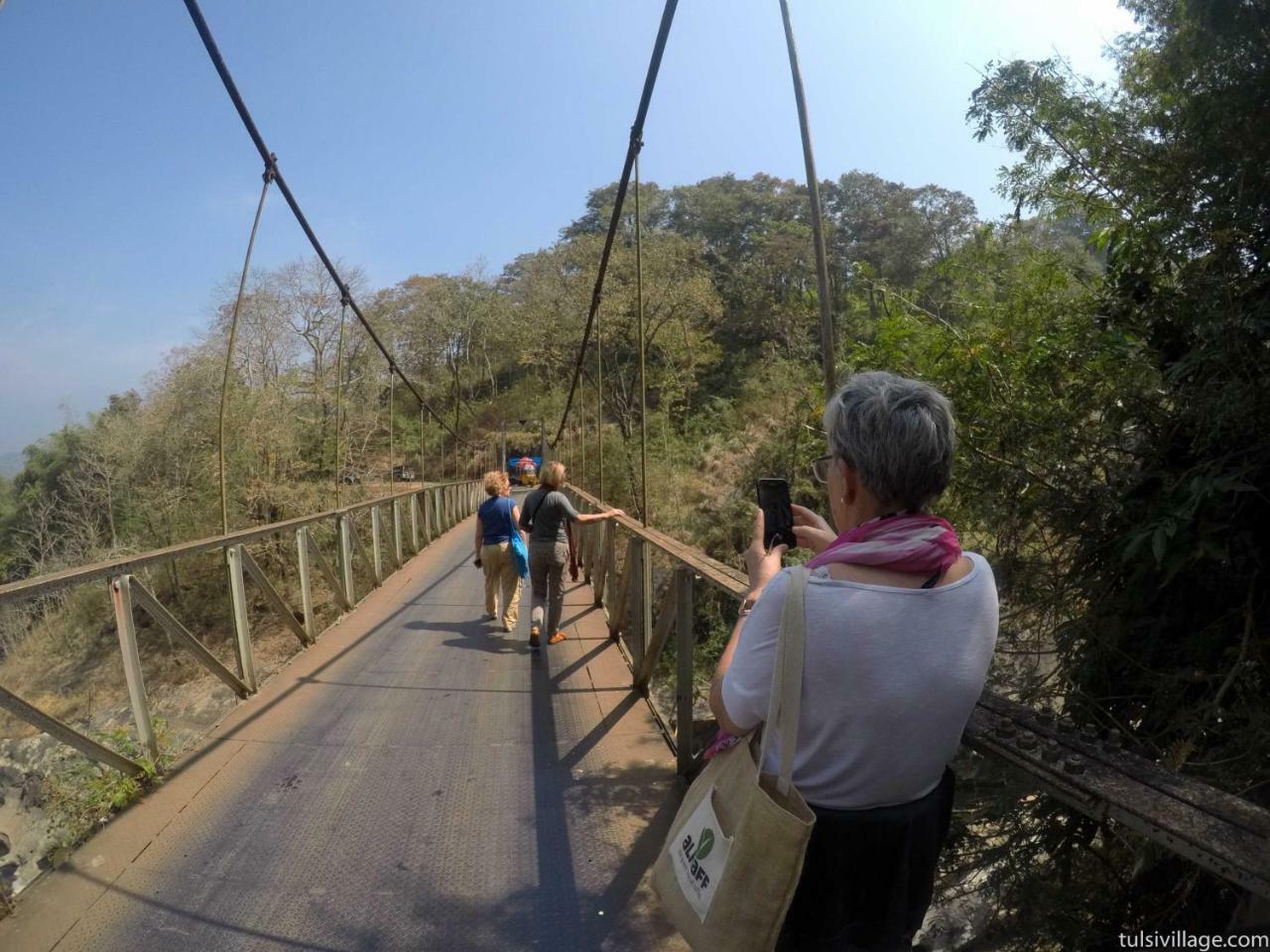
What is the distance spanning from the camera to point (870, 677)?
33.0 inches

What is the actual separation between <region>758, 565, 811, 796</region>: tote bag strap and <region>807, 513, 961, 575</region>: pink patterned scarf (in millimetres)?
73

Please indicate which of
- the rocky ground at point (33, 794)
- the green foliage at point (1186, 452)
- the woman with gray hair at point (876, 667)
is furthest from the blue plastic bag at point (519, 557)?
the woman with gray hair at point (876, 667)

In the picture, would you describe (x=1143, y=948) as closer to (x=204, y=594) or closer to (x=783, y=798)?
(x=783, y=798)

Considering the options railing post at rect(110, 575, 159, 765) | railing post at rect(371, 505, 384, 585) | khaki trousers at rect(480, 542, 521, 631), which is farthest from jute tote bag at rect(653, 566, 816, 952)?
railing post at rect(371, 505, 384, 585)

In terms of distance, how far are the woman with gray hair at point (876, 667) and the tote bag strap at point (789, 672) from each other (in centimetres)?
1

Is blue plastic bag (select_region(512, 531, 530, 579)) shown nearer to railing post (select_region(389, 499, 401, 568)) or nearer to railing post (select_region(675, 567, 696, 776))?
railing post (select_region(675, 567, 696, 776))

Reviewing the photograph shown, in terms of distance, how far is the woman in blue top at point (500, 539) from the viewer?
475 cm

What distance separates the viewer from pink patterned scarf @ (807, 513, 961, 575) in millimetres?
854

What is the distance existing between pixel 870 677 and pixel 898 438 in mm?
266

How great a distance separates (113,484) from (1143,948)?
661 inches

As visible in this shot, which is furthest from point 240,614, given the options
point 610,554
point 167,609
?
point 610,554

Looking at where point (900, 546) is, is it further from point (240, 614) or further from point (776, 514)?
point (240, 614)

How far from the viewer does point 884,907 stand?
95 cm

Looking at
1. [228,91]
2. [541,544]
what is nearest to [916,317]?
[541,544]
